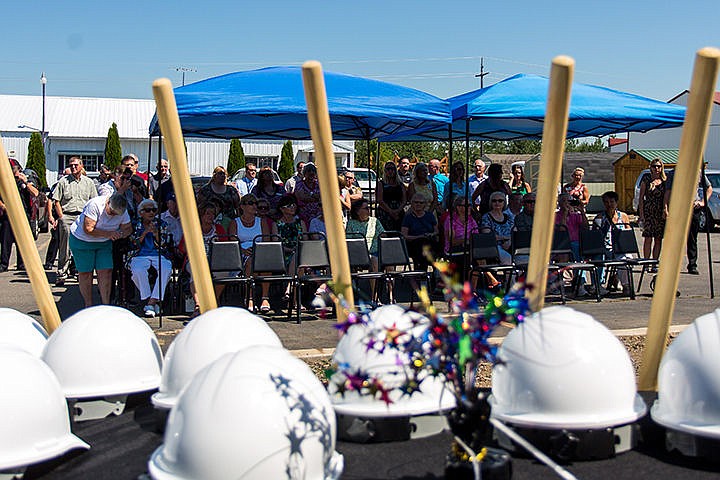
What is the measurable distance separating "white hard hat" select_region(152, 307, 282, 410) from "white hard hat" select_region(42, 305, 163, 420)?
55 centimetres

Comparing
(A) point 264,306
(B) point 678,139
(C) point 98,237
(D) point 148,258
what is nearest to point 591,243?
(A) point 264,306

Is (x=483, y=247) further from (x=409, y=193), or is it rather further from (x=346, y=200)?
(x=409, y=193)

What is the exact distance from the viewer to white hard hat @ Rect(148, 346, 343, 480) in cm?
384

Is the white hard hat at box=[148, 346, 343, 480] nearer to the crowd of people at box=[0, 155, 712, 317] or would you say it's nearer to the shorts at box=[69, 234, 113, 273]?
the crowd of people at box=[0, 155, 712, 317]

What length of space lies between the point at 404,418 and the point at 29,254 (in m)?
3.37

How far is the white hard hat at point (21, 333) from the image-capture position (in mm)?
6234

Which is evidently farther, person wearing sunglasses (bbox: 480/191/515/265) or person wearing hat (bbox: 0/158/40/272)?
person wearing hat (bbox: 0/158/40/272)

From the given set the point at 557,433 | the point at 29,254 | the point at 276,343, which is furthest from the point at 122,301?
the point at 557,433

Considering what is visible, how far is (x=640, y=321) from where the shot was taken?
10.3 metres

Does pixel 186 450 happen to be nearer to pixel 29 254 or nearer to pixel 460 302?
pixel 460 302

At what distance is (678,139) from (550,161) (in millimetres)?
48812

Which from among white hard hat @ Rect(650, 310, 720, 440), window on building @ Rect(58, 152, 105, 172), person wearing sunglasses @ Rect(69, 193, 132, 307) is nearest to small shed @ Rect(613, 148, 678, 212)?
person wearing sunglasses @ Rect(69, 193, 132, 307)

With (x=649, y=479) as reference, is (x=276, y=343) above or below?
above

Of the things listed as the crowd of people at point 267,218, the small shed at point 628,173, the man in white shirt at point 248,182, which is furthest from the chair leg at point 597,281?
the small shed at point 628,173
